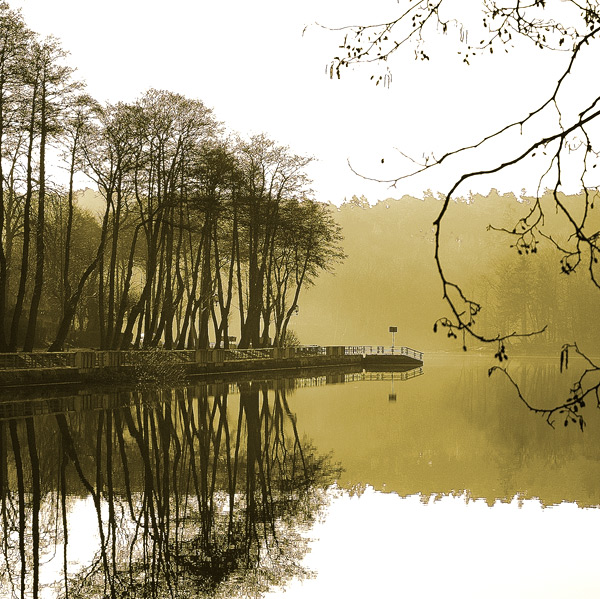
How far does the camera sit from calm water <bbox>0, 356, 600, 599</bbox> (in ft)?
29.1

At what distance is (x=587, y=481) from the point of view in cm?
1623

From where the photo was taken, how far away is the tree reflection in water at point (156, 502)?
8.56 m

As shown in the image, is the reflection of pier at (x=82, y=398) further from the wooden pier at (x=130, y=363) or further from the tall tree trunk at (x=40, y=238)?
the tall tree trunk at (x=40, y=238)

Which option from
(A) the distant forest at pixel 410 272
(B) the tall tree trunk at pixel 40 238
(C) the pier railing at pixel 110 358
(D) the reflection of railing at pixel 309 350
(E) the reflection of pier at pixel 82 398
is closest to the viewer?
(E) the reflection of pier at pixel 82 398

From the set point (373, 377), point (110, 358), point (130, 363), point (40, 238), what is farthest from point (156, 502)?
point (373, 377)

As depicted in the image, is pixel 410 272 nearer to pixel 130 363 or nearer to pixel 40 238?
pixel 130 363

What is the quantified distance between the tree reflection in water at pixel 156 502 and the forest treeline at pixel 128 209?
12.6 meters

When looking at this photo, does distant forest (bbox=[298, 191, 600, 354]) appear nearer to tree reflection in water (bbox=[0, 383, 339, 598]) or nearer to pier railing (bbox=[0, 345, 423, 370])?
pier railing (bbox=[0, 345, 423, 370])

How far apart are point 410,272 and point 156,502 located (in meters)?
148

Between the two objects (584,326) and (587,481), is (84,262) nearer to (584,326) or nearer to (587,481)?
(587,481)

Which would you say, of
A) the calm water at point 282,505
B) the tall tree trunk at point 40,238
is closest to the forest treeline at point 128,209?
the tall tree trunk at point 40,238

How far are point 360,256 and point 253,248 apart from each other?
381ft

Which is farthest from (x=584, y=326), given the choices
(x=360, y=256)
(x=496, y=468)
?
(x=496, y=468)

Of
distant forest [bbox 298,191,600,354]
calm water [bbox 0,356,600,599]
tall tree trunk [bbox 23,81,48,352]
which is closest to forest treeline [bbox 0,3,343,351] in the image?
tall tree trunk [bbox 23,81,48,352]
